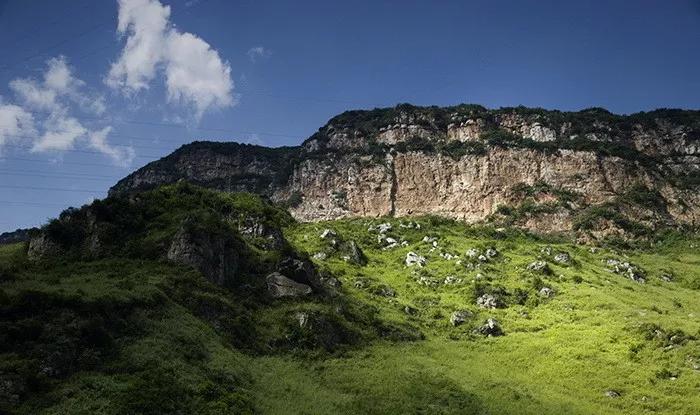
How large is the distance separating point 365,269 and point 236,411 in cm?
4609

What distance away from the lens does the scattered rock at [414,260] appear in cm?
8057

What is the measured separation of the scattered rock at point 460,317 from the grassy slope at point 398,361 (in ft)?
2.96

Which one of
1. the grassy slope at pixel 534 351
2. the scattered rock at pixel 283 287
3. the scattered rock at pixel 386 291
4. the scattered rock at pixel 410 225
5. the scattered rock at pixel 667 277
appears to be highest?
the scattered rock at pixel 410 225

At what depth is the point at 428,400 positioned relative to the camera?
38.4m

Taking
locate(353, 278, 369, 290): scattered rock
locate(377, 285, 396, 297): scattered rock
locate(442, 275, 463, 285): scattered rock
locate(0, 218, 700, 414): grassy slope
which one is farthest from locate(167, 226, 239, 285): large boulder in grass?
locate(442, 275, 463, 285): scattered rock

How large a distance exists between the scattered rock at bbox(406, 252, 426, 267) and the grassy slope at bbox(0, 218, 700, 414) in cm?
1200

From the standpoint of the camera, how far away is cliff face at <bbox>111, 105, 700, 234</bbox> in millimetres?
117438

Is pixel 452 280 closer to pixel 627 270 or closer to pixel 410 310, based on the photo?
pixel 410 310

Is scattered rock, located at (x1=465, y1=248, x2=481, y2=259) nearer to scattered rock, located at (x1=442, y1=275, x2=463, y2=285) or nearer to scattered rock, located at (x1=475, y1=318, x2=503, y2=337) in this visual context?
scattered rock, located at (x1=442, y1=275, x2=463, y2=285)

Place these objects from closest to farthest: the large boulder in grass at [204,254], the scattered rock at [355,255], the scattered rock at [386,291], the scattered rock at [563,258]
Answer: the large boulder in grass at [204,254] → the scattered rock at [386,291] → the scattered rock at [355,255] → the scattered rock at [563,258]

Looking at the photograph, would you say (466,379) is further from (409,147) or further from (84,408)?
(409,147)

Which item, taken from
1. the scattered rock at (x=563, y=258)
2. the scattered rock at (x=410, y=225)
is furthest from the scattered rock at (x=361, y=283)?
the scattered rock at (x=410, y=225)

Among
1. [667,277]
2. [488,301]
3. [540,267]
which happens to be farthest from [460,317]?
[667,277]

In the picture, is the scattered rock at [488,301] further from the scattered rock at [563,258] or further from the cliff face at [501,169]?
the cliff face at [501,169]
